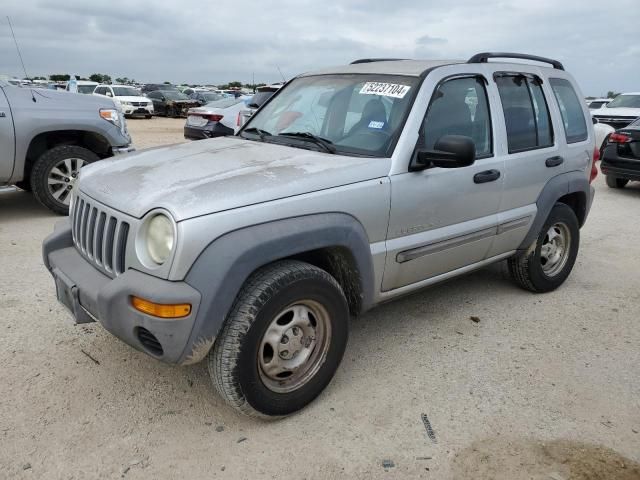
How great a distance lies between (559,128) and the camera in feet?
14.1

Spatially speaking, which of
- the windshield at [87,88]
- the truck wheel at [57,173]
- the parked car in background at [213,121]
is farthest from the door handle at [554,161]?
the windshield at [87,88]

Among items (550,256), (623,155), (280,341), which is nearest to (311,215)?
(280,341)

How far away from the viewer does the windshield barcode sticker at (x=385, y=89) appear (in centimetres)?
339

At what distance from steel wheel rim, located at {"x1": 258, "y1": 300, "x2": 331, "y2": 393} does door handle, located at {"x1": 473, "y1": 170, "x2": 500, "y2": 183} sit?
1426 mm

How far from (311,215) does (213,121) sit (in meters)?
11.0

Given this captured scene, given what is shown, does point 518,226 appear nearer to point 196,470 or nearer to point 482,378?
point 482,378

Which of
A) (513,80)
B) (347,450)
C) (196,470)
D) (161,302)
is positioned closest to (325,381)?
(347,450)

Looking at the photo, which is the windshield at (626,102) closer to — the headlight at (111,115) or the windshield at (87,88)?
the headlight at (111,115)

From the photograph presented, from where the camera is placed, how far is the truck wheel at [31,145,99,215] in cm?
630

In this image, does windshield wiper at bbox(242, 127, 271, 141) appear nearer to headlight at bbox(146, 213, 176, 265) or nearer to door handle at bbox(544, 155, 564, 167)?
headlight at bbox(146, 213, 176, 265)

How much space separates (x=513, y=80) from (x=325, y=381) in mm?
2605

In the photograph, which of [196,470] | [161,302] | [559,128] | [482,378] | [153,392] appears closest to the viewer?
[161,302]

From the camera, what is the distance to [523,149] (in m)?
3.96

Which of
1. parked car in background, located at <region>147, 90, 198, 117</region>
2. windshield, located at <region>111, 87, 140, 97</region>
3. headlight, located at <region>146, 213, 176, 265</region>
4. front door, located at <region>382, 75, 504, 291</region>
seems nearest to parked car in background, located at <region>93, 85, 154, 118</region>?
windshield, located at <region>111, 87, 140, 97</region>
